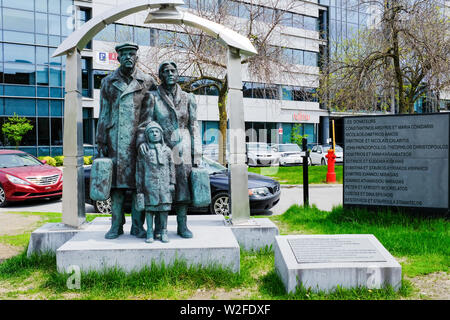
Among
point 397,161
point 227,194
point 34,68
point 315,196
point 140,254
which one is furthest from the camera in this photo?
point 34,68

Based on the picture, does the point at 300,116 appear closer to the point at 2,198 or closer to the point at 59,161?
the point at 59,161

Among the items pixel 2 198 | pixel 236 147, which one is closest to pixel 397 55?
pixel 236 147

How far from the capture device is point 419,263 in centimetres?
529

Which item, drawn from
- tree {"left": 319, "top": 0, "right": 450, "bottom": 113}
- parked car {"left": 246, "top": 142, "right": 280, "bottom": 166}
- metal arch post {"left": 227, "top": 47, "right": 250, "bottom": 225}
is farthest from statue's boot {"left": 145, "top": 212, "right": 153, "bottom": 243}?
parked car {"left": 246, "top": 142, "right": 280, "bottom": 166}

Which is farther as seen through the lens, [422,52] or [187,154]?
[422,52]

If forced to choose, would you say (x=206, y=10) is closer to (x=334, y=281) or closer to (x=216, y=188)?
(x=216, y=188)

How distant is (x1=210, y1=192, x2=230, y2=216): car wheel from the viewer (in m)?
9.23

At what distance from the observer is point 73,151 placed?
19.9ft

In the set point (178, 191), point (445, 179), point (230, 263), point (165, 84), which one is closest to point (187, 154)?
point (178, 191)

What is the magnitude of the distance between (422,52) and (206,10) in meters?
8.66

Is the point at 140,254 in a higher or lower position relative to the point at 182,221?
lower

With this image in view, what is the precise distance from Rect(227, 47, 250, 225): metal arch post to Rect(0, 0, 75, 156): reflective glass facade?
88.3ft

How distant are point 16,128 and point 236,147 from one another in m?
25.1

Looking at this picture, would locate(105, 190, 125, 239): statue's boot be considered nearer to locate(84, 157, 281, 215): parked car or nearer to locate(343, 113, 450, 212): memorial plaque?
locate(84, 157, 281, 215): parked car
